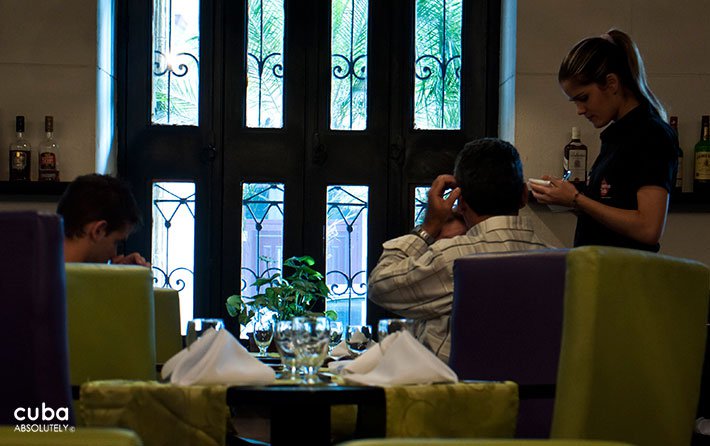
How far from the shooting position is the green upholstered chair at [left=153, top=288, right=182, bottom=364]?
3.12 metres

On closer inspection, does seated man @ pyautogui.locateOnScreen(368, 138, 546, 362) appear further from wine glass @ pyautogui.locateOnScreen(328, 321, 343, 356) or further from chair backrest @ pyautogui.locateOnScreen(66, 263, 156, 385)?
chair backrest @ pyautogui.locateOnScreen(66, 263, 156, 385)

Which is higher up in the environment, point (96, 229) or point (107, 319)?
point (96, 229)

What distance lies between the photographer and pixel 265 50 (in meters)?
4.25

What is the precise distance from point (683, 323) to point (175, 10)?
117 inches

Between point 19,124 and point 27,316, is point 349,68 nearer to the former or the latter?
point 19,124

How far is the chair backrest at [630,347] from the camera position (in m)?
1.56

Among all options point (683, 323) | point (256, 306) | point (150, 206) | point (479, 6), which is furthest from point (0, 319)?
point (479, 6)

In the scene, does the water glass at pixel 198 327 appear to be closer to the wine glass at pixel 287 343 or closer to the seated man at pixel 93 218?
the seated man at pixel 93 218

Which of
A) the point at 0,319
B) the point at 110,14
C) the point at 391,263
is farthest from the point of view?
the point at 110,14

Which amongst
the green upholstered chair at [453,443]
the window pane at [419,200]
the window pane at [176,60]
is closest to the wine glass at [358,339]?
the green upholstered chair at [453,443]

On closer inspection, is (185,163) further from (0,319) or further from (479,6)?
(0,319)

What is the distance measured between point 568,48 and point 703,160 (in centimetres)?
67

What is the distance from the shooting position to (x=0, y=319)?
4.83ft

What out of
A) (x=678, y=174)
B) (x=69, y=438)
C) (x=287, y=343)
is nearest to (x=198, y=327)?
(x=287, y=343)
